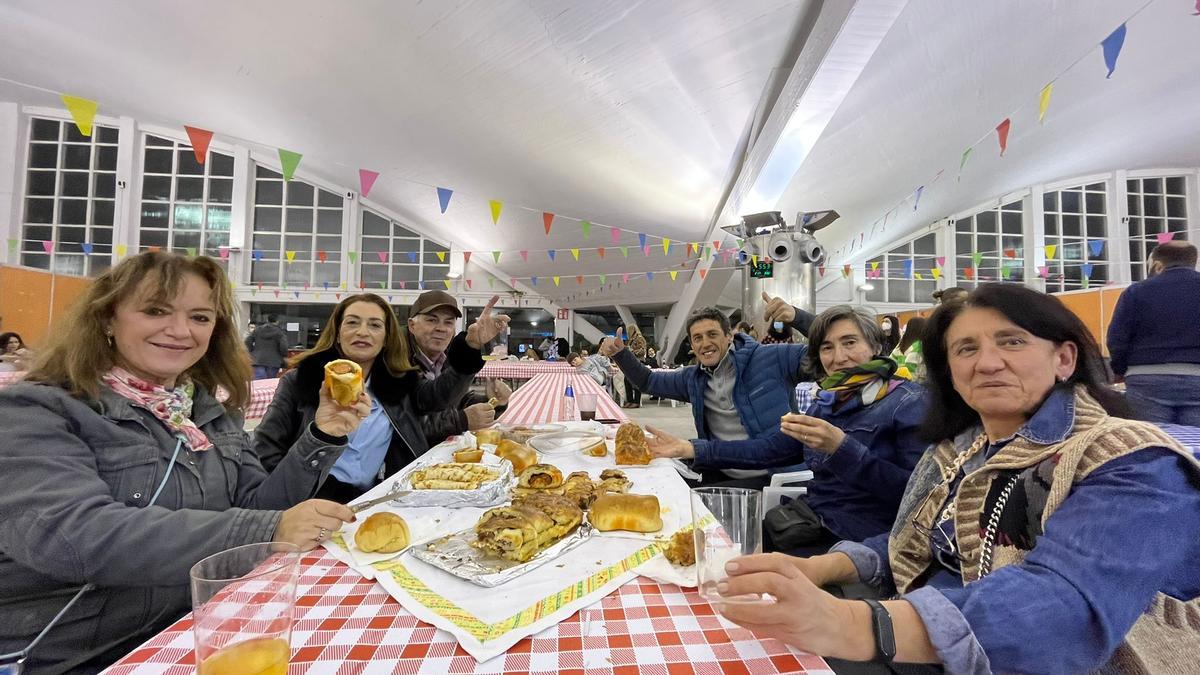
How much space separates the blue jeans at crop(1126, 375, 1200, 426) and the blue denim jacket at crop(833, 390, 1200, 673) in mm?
2633

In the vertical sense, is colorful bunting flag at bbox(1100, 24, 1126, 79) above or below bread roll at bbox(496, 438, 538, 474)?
above

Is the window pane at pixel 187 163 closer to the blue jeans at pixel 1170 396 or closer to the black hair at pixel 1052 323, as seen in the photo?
the black hair at pixel 1052 323

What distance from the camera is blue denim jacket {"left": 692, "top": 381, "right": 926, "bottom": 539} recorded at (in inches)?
59.3

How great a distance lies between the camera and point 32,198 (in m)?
12.6

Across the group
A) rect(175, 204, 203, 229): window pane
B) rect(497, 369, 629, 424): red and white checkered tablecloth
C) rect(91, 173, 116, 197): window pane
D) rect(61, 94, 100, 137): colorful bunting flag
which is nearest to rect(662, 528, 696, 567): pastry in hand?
rect(497, 369, 629, 424): red and white checkered tablecloth

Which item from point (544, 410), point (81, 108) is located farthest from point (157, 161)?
point (544, 410)

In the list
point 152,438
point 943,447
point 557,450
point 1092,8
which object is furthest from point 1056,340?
point 1092,8

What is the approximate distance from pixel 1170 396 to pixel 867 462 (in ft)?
7.87

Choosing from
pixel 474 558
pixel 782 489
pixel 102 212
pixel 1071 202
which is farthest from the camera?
pixel 102 212

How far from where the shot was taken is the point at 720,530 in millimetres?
788

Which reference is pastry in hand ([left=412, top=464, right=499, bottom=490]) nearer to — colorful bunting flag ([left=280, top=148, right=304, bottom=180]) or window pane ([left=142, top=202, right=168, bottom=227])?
colorful bunting flag ([left=280, top=148, right=304, bottom=180])

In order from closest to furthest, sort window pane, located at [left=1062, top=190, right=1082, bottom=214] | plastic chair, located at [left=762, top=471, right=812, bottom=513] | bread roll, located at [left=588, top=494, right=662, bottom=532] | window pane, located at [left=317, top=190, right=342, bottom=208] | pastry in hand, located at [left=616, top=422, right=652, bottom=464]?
bread roll, located at [left=588, top=494, right=662, bottom=532] < pastry in hand, located at [left=616, top=422, right=652, bottom=464] < plastic chair, located at [left=762, top=471, right=812, bottom=513] < window pane, located at [left=1062, top=190, right=1082, bottom=214] < window pane, located at [left=317, top=190, right=342, bottom=208]

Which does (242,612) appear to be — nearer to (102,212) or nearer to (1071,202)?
(1071,202)

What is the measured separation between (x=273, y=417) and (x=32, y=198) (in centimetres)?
1814
